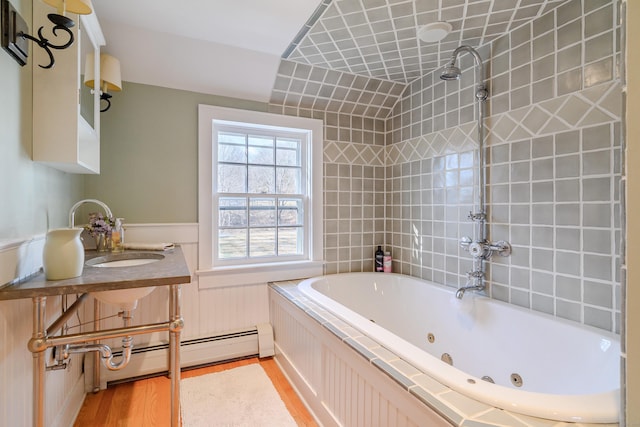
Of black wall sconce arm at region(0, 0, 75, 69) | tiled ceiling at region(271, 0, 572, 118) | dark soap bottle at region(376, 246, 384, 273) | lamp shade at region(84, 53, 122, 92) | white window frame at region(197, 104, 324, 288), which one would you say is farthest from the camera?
dark soap bottle at region(376, 246, 384, 273)

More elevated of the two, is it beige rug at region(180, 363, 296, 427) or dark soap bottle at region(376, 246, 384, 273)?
dark soap bottle at region(376, 246, 384, 273)

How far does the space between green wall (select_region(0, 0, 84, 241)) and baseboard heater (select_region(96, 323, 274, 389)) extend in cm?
116

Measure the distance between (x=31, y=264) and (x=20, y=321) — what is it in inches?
8.0

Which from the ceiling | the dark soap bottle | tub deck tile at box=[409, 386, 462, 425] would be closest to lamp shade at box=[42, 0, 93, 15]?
the ceiling

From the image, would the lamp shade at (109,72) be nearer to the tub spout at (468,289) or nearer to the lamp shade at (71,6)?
the lamp shade at (71,6)

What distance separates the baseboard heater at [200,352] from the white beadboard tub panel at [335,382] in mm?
183

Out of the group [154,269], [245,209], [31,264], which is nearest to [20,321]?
[31,264]

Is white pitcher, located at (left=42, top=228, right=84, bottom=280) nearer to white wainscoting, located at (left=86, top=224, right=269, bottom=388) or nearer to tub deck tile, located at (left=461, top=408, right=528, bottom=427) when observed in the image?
white wainscoting, located at (left=86, top=224, right=269, bottom=388)

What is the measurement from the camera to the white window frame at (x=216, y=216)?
226 cm

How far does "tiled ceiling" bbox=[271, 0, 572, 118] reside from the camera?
5.30 ft

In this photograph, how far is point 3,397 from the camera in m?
0.97

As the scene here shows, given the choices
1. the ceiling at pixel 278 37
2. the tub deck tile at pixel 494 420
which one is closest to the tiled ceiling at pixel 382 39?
the ceiling at pixel 278 37

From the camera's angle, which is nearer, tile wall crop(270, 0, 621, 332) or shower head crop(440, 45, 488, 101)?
tile wall crop(270, 0, 621, 332)

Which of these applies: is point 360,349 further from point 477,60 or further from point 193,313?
point 477,60
